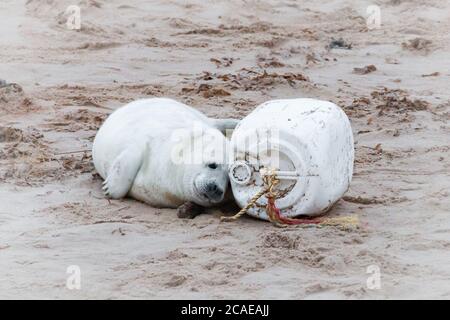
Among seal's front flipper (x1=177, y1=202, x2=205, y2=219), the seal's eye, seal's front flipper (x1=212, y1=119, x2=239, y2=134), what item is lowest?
seal's front flipper (x1=177, y1=202, x2=205, y2=219)

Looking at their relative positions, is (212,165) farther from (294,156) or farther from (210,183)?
(294,156)

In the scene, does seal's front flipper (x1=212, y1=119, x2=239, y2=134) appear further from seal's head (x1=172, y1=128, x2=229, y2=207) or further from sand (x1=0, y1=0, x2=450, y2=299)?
sand (x1=0, y1=0, x2=450, y2=299)

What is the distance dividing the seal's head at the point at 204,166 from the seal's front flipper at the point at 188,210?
0.12 ft

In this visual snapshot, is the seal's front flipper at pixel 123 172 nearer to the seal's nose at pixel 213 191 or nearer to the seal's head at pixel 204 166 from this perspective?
the seal's head at pixel 204 166

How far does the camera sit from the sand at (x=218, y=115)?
4.95 meters

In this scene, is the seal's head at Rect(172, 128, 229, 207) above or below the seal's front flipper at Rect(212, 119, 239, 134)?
below

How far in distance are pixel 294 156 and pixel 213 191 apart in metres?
0.54

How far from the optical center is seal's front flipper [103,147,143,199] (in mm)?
6156

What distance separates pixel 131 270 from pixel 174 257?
0.86 feet

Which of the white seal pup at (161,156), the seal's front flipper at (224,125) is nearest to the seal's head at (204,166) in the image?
the white seal pup at (161,156)

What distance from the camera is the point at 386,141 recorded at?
746cm

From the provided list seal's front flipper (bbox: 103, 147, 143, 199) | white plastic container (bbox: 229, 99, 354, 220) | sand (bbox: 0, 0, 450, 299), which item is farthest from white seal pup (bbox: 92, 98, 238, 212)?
white plastic container (bbox: 229, 99, 354, 220)
